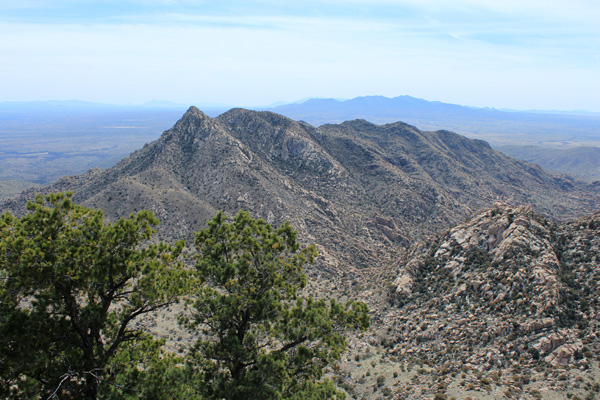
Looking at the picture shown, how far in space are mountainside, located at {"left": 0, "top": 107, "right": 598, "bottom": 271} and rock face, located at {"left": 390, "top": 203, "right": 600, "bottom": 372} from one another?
63.3ft

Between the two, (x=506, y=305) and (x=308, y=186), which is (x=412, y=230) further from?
(x=506, y=305)

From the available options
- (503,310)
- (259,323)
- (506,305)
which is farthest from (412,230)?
(259,323)

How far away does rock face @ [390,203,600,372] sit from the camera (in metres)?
24.7

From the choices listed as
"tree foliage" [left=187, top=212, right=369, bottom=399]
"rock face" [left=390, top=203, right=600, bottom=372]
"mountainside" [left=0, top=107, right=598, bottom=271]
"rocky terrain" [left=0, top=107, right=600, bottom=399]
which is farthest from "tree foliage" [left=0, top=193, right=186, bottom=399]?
"mountainside" [left=0, top=107, right=598, bottom=271]

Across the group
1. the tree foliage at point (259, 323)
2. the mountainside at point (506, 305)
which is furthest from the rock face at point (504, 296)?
the tree foliage at point (259, 323)

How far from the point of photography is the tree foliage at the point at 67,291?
32.5 feet

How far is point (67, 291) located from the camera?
35.0 ft

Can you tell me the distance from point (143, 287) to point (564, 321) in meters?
29.1

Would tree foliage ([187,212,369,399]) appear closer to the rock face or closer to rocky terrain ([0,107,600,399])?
rocky terrain ([0,107,600,399])

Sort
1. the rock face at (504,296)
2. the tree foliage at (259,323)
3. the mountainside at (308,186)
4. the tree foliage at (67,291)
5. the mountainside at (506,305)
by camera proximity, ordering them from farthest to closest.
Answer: the mountainside at (308,186)
the rock face at (504,296)
the mountainside at (506,305)
the tree foliage at (259,323)
the tree foliage at (67,291)

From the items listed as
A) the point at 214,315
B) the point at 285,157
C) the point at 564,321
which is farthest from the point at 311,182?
the point at 214,315

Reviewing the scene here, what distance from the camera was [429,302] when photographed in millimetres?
35188

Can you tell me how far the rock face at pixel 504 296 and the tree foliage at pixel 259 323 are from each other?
17.7 m

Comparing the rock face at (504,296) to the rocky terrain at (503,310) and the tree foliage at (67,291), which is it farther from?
the tree foliage at (67,291)
